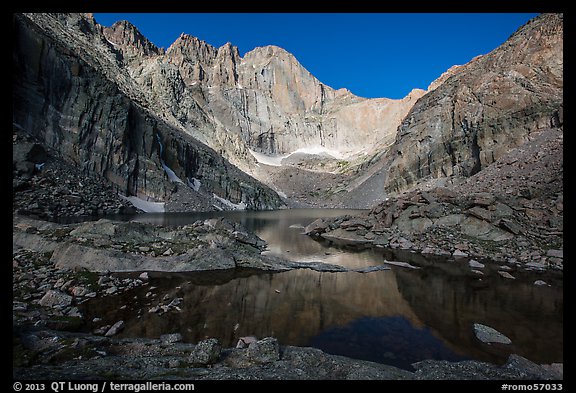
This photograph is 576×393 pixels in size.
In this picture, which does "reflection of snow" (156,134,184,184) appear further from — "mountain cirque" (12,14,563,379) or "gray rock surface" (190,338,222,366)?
"gray rock surface" (190,338,222,366)

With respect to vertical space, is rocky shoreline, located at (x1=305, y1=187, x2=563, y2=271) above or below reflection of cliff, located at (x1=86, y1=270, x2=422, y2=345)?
above

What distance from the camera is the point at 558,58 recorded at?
52.5 meters

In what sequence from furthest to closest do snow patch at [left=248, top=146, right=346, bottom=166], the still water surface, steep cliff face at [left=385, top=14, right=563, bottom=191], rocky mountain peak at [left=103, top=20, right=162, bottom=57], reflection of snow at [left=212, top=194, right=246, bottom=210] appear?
snow patch at [left=248, top=146, right=346, bottom=166]
rocky mountain peak at [left=103, top=20, right=162, bottom=57]
reflection of snow at [left=212, top=194, right=246, bottom=210]
steep cliff face at [left=385, top=14, right=563, bottom=191]
the still water surface

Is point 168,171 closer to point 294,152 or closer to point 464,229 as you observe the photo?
point 464,229

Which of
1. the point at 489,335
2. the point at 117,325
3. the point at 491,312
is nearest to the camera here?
the point at 117,325

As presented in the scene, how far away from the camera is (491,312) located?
440 inches

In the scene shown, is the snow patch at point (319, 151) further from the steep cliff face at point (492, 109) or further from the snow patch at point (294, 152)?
the steep cliff face at point (492, 109)

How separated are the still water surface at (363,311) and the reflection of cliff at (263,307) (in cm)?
3

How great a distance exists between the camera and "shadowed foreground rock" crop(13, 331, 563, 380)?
5496 mm

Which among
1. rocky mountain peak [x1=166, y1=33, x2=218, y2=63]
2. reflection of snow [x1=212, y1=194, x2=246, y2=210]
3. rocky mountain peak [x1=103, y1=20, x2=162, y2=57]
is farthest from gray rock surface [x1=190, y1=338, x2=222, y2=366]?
rocky mountain peak [x1=166, y1=33, x2=218, y2=63]

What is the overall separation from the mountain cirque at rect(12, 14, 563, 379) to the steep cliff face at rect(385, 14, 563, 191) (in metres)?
0.31

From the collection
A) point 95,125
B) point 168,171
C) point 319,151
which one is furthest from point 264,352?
point 319,151

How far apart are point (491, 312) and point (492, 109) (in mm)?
60405
